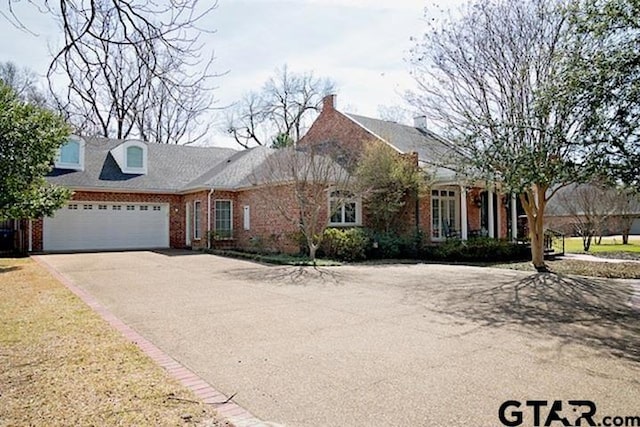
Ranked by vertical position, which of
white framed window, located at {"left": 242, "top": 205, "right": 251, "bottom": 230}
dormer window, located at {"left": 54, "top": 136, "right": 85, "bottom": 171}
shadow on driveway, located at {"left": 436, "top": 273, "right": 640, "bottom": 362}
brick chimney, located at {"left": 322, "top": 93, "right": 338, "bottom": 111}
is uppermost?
brick chimney, located at {"left": 322, "top": 93, "right": 338, "bottom": 111}

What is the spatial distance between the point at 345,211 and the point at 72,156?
40.9 feet

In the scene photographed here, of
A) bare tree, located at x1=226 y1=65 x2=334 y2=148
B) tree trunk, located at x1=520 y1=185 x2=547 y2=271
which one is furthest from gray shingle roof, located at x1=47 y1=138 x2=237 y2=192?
tree trunk, located at x1=520 y1=185 x2=547 y2=271

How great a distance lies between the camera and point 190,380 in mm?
4664

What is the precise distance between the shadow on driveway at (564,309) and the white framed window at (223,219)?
1255 centimetres

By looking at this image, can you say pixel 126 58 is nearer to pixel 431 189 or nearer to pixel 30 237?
Answer: pixel 431 189

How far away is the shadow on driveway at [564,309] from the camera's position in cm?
648

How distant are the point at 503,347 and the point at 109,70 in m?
5.78

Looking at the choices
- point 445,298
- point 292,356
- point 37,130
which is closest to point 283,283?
point 445,298

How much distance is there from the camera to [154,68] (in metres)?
5.58

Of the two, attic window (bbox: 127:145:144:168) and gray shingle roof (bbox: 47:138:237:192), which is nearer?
gray shingle roof (bbox: 47:138:237:192)

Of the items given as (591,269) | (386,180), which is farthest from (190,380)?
(386,180)

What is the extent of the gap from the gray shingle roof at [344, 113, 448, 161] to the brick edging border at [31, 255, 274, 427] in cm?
1431

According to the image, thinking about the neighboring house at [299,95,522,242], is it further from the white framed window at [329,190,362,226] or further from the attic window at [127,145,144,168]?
the attic window at [127,145,144,168]

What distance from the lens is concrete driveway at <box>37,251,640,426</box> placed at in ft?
13.6
